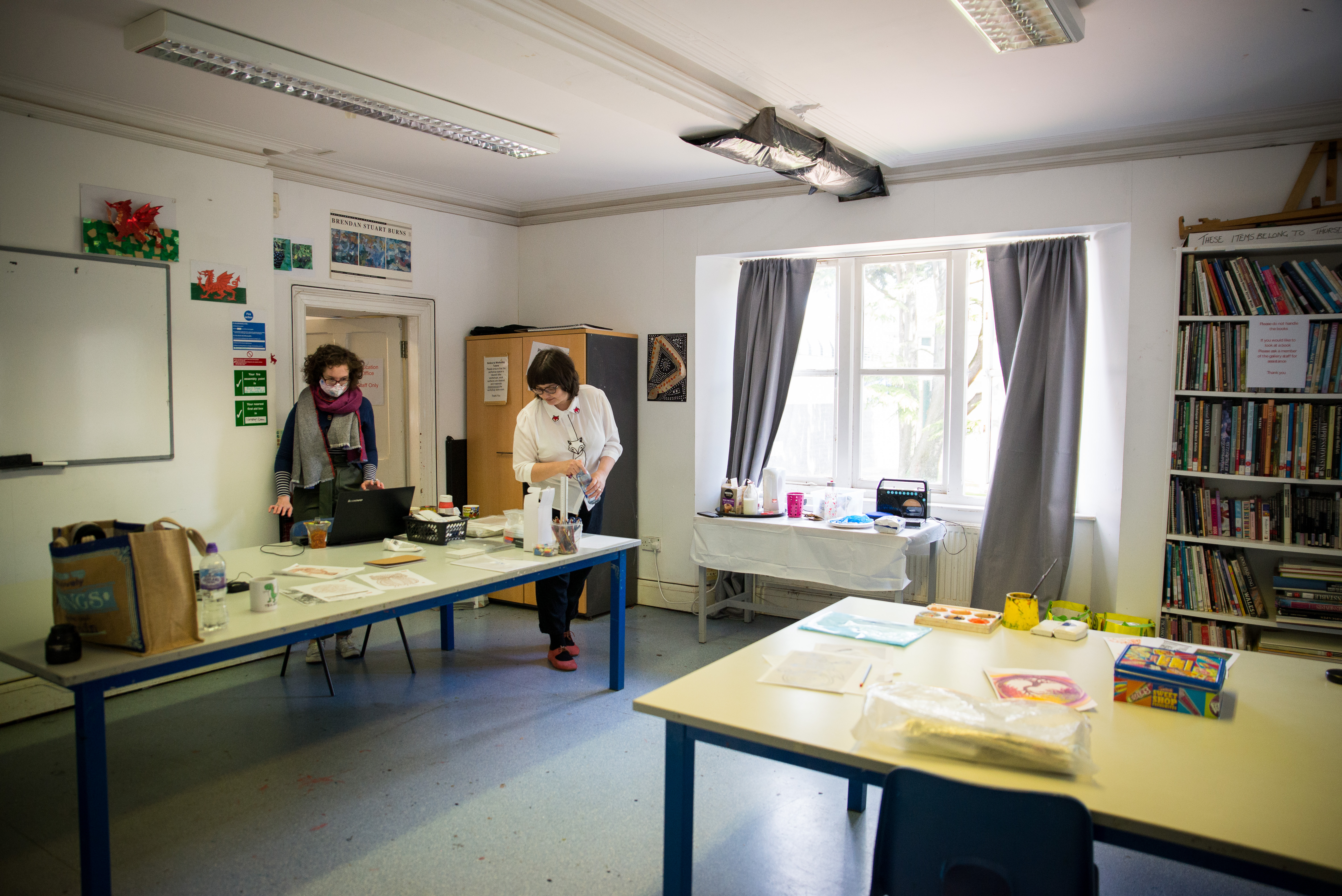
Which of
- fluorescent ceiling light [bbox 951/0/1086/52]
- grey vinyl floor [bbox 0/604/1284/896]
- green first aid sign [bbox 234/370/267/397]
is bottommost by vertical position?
grey vinyl floor [bbox 0/604/1284/896]

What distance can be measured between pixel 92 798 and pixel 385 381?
3.77 meters

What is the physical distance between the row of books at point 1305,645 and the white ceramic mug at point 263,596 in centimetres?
403

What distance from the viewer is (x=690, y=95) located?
11.1 feet

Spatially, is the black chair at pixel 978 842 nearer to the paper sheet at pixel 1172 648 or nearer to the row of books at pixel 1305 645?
the paper sheet at pixel 1172 648

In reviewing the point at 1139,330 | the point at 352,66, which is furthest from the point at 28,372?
the point at 1139,330

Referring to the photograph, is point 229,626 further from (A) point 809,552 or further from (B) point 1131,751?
(A) point 809,552

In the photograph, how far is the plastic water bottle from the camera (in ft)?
7.97

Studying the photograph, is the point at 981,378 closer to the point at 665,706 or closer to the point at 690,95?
the point at 690,95

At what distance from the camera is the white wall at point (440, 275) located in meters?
4.65

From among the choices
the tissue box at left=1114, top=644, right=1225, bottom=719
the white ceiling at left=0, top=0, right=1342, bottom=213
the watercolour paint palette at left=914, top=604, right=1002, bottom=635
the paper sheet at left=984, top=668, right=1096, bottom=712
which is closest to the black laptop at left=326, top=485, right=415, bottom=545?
the white ceiling at left=0, top=0, right=1342, bottom=213

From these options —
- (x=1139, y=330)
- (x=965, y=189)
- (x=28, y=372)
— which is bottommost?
(x=28, y=372)

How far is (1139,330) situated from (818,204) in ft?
6.13

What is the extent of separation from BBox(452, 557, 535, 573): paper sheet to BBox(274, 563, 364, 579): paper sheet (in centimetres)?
40

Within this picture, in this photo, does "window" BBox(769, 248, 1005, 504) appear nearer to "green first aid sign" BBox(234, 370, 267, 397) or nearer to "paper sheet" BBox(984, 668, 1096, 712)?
"paper sheet" BBox(984, 668, 1096, 712)
